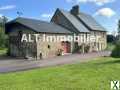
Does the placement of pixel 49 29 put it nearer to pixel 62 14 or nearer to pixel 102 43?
pixel 62 14

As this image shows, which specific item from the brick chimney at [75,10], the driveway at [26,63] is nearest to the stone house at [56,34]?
the brick chimney at [75,10]

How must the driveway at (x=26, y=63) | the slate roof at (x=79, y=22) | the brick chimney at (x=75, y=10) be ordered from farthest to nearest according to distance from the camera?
1. the brick chimney at (x=75, y=10)
2. the slate roof at (x=79, y=22)
3. the driveway at (x=26, y=63)

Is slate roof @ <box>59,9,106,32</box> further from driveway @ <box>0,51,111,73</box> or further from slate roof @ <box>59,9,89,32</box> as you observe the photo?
driveway @ <box>0,51,111,73</box>

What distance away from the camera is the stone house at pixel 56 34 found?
107ft

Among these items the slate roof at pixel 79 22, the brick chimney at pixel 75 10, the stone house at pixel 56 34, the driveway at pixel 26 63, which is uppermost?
the brick chimney at pixel 75 10

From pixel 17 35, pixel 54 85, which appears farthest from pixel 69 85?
pixel 17 35

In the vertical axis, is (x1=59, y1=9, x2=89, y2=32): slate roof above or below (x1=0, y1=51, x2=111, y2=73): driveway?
above

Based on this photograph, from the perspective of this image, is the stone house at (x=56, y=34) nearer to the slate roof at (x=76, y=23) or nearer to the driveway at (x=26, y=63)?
the slate roof at (x=76, y=23)

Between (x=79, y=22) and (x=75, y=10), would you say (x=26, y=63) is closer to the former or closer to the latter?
(x=79, y=22)

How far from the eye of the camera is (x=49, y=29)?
35312 millimetres

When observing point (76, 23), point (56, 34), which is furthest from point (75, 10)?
point (56, 34)

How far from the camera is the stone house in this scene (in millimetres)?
32562

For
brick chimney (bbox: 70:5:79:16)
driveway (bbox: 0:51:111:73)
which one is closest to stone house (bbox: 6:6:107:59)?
brick chimney (bbox: 70:5:79:16)

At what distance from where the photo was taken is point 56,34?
3600 cm
